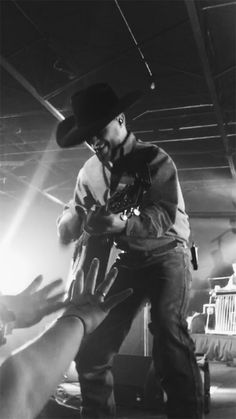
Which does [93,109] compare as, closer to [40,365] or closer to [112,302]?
[112,302]

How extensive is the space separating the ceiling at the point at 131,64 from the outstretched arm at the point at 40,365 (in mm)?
4074

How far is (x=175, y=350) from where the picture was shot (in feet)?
6.07

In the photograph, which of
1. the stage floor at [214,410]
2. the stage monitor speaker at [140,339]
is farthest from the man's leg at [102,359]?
the stage monitor speaker at [140,339]

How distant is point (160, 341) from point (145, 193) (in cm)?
74

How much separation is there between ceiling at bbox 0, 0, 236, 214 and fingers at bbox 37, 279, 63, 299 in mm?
3879

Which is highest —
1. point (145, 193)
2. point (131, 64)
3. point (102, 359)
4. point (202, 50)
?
point (131, 64)

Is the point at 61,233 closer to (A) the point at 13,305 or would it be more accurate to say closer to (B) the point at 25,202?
(A) the point at 13,305

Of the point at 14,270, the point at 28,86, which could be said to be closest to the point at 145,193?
the point at 28,86

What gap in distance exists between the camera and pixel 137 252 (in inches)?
84.0

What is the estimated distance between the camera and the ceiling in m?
4.97

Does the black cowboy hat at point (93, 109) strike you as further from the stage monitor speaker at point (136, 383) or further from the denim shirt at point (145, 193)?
the stage monitor speaker at point (136, 383)

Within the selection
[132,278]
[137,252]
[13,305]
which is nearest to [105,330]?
[132,278]

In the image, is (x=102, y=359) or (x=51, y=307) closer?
(x=51, y=307)

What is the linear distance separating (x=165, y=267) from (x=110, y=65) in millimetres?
4430
